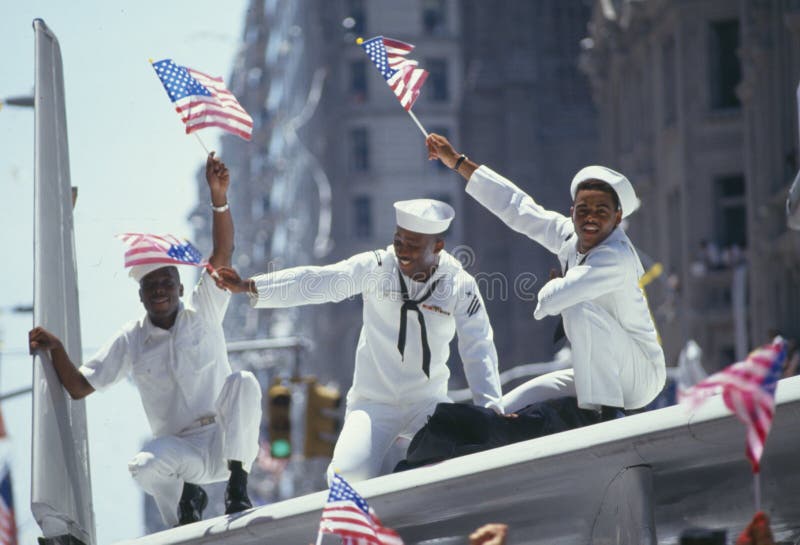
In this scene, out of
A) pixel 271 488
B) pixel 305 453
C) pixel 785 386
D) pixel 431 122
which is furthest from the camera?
pixel 431 122

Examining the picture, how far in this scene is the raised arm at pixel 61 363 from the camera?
8.54 metres

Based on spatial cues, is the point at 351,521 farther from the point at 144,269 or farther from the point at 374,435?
the point at 144,269

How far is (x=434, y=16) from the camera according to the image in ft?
268

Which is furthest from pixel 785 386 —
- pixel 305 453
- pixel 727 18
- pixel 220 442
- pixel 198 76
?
pixel 727 18

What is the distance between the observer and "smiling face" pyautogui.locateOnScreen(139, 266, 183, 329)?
8.63 m

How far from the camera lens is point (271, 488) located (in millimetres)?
69500

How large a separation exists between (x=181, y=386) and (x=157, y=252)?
724mm

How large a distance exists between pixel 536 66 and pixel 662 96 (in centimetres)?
3317

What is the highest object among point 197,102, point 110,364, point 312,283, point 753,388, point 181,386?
point 197,102

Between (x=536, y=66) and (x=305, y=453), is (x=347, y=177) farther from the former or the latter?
(x=305, y=453)

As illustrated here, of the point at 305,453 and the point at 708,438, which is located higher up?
the point at 708,438

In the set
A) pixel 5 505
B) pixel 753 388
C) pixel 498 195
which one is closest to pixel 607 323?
pixel 498 195

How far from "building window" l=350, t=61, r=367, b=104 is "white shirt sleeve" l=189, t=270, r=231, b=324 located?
239ft

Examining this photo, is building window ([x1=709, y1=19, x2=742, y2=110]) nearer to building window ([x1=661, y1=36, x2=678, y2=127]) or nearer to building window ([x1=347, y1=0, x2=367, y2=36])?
building window ([x1=661, y1=36, x2=678, y2=127])
